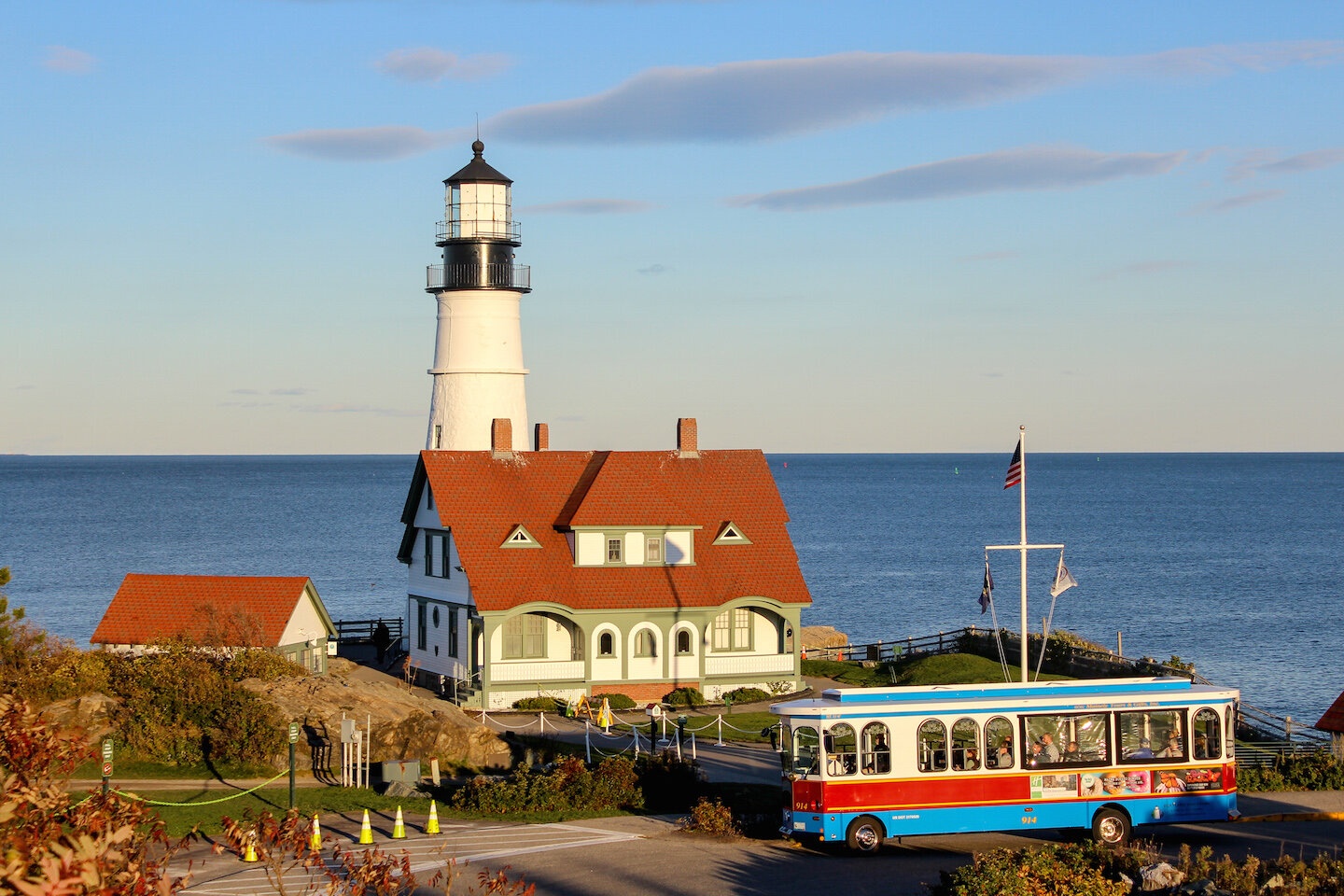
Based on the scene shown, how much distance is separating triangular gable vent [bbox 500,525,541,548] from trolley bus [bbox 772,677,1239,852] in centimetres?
1833

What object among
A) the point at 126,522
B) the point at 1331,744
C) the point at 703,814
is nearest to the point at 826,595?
the point at 1331,744

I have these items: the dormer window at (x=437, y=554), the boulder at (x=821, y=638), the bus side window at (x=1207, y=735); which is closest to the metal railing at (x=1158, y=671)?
the boulder at (x=821, y=638)

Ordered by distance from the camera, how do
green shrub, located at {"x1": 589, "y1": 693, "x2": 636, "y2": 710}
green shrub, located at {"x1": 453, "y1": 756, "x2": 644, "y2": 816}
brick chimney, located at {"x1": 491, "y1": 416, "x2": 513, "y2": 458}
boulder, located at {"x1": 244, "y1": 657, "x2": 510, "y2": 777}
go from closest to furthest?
green shrub, located at {"x1": 453, "y1": 756, "x2": 644, "y2": 816}, boulder, located at {"x1": 244, "y1": 657, "x2": 510, "y2": 777}, green shrub, located at {"x1": 589, "y1": 693, "x2": 636, "y2": 710}, brick chimney, located at {"x1": 491, "y1": 416, "x2": 513, "y2": 458}

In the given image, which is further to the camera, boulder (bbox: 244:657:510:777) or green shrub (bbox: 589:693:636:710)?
green shrub (bbox: 589:693:636:710)

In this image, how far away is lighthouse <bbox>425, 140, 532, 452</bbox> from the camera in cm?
4866

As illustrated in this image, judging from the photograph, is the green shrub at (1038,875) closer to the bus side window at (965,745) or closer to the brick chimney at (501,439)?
the bus side window at (965,745)

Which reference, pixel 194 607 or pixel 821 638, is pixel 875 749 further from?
pixel 821 638

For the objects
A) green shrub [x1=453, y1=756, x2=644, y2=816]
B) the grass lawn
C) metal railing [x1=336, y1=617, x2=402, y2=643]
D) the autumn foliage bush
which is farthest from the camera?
metal railing [x1=336, y1=617, x2=402, y2=643]

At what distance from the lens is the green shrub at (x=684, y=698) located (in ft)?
133

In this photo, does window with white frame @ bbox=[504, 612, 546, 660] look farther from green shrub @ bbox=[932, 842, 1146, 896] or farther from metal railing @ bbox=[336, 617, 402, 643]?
green shrub @ bbox=[932, 842, 1146, 896]

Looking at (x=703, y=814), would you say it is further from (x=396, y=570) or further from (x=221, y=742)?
(x=396, y=570)

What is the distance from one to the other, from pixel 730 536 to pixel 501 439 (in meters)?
7.28

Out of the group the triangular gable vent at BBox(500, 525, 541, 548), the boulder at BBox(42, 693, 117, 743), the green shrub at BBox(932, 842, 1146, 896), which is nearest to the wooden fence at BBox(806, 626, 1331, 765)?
the green shrub at BBox(932, 842, 1146, 896)

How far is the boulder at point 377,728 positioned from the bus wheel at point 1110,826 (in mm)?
12487
